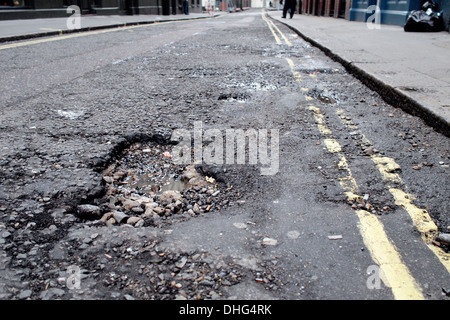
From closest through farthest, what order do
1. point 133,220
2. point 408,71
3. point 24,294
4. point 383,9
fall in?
point 24,294 < point 133,220 < point 408,71 < point 383,9

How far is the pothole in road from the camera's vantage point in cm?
188

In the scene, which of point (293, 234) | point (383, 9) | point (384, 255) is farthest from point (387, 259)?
point (383, 9)

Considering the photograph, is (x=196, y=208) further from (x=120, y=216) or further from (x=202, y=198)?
(x=120, y=216)

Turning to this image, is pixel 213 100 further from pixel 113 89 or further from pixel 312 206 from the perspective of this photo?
pixel 312 206

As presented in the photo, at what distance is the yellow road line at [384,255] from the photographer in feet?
4.50

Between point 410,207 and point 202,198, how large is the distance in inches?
44.4

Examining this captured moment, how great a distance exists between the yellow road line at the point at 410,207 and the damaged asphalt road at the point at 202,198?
1.0 inches

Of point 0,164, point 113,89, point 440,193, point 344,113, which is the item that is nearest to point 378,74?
point 344,113

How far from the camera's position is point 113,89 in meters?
4.28

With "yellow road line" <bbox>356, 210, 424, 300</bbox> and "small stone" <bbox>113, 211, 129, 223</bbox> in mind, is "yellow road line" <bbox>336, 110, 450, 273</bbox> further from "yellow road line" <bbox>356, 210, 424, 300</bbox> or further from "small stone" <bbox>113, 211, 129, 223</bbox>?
"small stone" <bbox>113, 211, 129, 223</bbox>

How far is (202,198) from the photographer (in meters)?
2.07

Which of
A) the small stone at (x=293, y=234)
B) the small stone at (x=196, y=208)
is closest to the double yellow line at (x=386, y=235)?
the small stone at (x=293, y=234)

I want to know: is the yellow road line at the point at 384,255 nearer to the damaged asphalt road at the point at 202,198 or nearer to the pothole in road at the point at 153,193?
the damaged asphalt road at the point at 202,198

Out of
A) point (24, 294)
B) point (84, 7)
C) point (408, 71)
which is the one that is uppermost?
point (84, 7)
